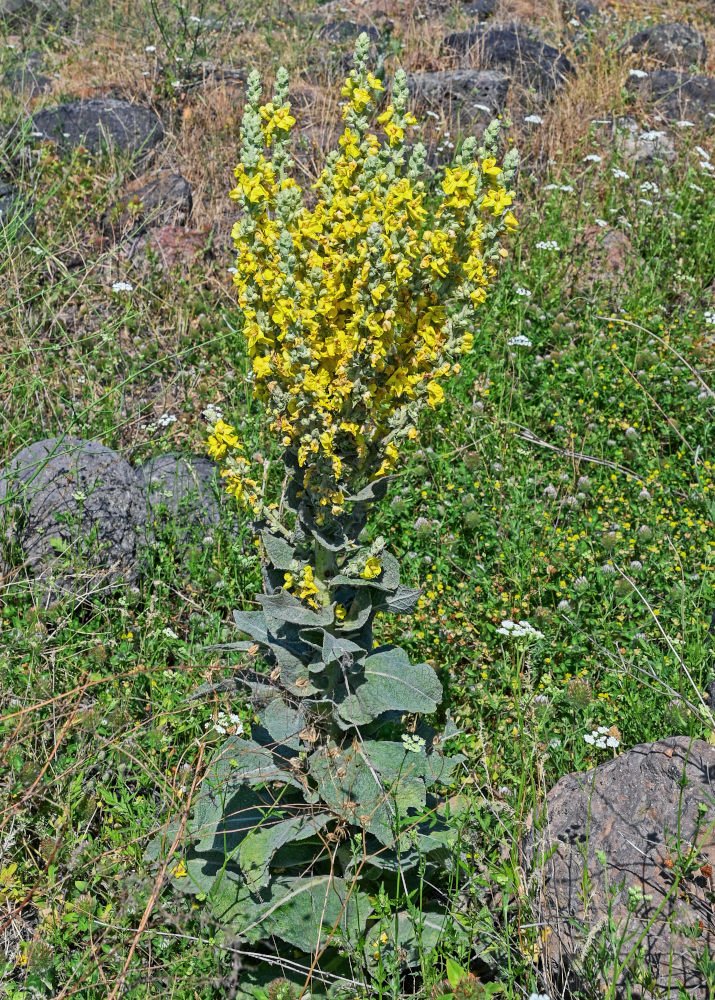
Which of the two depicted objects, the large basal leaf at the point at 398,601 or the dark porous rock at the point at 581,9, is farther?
the dark porous rock at the point at 581,9

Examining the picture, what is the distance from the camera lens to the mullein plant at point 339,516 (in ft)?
6.84

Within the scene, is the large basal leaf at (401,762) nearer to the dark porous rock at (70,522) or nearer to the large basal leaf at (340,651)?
the large basal leaf at (340,651)

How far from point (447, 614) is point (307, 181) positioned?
4.06 metres

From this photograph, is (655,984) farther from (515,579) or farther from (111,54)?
(111,54)

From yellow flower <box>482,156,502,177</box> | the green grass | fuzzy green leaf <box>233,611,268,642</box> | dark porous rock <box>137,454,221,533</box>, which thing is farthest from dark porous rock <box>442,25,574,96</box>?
fuzzy green leaf <box>233,611,268,642</box>

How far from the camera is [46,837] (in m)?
2.62

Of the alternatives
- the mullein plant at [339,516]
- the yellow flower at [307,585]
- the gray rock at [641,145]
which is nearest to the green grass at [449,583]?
the mullein plant at [339,516]

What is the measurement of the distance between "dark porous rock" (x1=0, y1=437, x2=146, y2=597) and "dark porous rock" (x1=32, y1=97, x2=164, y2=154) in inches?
141

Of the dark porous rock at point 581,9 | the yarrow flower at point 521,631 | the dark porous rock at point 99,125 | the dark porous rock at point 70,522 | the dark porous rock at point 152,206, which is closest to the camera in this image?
the yarrow flower at point 521,631

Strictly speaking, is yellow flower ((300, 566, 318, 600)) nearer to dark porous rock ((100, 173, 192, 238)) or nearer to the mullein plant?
the mullein plant

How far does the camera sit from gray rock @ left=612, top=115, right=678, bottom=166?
21.7 feet

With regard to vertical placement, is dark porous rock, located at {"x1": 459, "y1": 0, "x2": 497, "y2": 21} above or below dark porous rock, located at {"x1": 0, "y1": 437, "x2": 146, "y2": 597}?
above

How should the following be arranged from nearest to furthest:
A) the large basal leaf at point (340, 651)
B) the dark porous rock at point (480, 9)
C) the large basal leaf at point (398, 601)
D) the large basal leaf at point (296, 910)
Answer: the large basal leaf at point (340, 651)
the large basal leaf at point (296, 910)
the large basal leaf at point (398, 601)
the dark porous rock at point (480, 9)

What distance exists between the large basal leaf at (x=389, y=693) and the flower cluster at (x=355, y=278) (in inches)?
19.9
